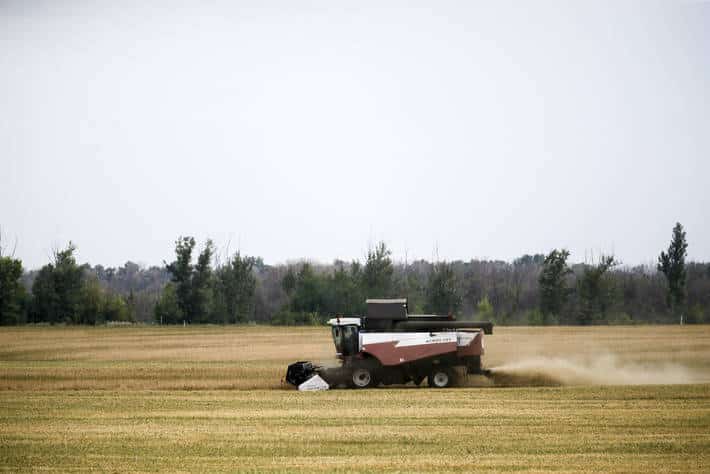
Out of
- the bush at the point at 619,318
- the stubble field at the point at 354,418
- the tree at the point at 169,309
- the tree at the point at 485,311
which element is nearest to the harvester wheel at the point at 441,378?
the stubble field at the point at 354,418

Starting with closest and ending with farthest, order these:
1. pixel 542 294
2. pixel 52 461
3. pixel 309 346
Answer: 1. pixel 52 461
2. pixel 309 346
3. pixel 542 294

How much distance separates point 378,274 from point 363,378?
1946 inches

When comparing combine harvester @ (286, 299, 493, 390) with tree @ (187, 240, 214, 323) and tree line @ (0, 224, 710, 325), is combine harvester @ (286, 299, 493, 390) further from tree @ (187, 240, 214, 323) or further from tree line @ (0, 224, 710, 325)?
tree @ (187, 240, 214, 323)

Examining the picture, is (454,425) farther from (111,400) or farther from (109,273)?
(109,273)

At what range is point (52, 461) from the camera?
16.7 metres

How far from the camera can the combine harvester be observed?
95.0ft

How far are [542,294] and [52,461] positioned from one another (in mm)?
67955

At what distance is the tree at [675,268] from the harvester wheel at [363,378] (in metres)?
63.2

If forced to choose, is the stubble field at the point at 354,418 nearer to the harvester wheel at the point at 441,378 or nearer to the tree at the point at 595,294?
the harvester wheel at the point at 441,378

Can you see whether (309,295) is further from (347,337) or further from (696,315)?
(347,337)

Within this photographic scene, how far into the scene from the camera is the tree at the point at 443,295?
73438 mm

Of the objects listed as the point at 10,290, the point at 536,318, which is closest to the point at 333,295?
the point at 536,318

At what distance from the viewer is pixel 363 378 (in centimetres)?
2925

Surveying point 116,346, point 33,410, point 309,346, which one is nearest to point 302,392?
point 33,410
